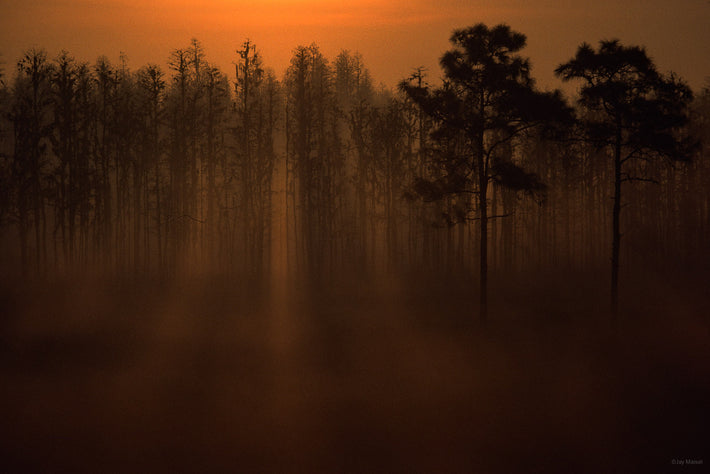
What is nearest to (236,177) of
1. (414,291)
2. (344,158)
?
(344,158)

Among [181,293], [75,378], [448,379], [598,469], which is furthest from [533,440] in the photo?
[181,293]

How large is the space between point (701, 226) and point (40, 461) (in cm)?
5268

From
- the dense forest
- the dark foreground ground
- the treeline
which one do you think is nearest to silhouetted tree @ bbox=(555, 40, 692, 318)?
the dense forest

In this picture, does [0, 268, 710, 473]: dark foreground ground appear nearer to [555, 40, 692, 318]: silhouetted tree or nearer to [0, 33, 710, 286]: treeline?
[555, 40, 692, 318]: silhouetted tree

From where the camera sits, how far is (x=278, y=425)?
11938 mm

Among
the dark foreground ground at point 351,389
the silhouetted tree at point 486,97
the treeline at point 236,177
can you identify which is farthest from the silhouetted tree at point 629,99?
the treeline at point 236,177

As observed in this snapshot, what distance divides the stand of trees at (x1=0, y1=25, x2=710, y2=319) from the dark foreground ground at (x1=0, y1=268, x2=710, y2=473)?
359 cm

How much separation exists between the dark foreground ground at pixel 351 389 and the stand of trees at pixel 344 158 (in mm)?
3589

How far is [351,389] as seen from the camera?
1428 cm

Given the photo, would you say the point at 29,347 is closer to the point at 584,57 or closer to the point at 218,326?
the point at 218,326

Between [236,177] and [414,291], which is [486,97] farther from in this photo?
[236,177]

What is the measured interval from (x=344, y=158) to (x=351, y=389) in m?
32.7

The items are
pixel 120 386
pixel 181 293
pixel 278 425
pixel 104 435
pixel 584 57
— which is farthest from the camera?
pixel 181 293

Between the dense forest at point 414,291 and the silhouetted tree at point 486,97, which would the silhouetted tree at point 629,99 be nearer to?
the dense forest at point 414,291
